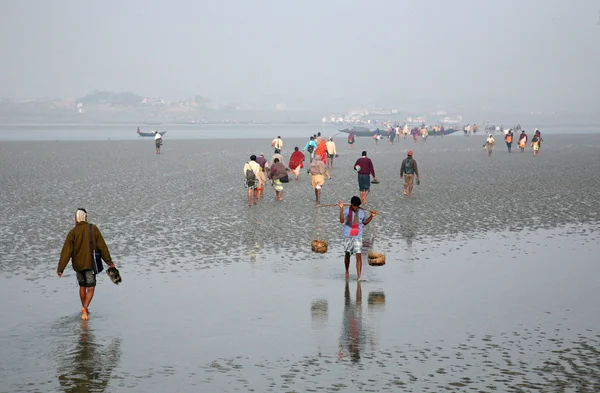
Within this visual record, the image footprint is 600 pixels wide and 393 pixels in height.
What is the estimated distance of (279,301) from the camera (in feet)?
40.5

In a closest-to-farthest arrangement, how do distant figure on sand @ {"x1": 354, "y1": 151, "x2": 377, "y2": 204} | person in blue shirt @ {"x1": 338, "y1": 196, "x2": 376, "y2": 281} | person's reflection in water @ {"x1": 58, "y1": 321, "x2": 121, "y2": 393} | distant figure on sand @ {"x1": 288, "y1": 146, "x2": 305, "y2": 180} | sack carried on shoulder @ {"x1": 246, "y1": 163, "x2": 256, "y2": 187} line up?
person's reflection in water @ {"x1": 58, "y1": 321, "x2": 121, "y2": 393}
person in blue shirt @ {"x1": 338, "y1": 196, "x2": 376, "y2": 281}
sack carried on shoulder @ {"x1": 246, "y1": 163, "x2": 256, "y2": 187}
distant figure on sand @ {"x1": 354, "y1": 151, "x2": 377, "y2": 204}
distant figure on sand @ {"x1": 288, "y1": 146, "x2": 305, "y2": 180}

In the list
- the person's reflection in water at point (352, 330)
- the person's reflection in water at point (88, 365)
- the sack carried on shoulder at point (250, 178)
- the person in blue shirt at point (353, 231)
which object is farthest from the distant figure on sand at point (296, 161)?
the person's reflection in water at point (88, 365)

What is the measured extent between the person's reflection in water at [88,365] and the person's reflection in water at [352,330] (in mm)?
2629

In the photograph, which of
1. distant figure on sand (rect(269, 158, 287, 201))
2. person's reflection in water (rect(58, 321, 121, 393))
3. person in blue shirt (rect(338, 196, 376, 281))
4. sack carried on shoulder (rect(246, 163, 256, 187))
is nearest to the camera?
person's reflection in water (rect(58, 321, 121, 393))

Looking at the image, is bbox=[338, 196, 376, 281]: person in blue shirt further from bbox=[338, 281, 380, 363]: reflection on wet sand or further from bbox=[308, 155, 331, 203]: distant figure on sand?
bbox=[308, 155, 331, 203]: distant figure on sand

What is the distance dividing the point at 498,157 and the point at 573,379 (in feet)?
139

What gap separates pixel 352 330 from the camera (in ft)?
35.2

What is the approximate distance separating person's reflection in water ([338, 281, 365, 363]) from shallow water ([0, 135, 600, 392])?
41 mm

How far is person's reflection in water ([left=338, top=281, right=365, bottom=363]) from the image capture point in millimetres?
9727

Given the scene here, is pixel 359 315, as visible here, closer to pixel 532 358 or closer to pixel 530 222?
pixel 532 358

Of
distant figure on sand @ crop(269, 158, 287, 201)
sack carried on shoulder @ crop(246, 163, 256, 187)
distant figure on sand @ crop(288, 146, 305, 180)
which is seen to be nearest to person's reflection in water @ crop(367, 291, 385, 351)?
sack carried on shoulder @ crop(246, 163, 256, 187)

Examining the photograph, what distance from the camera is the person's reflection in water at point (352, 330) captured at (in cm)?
973

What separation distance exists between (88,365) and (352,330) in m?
3.37

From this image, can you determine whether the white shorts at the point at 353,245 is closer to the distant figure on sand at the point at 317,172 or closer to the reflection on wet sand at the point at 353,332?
the reflection on wet sand at the point at 353,332
